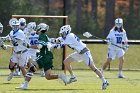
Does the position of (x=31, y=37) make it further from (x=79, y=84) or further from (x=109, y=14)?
(x=109, y=14)

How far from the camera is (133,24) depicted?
171ft

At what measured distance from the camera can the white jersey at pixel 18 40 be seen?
2142 cm

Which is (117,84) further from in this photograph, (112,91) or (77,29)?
A: (77,29)

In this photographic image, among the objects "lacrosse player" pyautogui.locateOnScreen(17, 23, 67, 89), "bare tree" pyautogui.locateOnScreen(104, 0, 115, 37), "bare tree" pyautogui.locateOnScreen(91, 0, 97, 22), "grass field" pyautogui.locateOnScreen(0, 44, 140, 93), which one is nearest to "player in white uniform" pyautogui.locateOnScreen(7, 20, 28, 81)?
"grass field" pyautogui.locateOnScreen(0, 44, 140, 93)

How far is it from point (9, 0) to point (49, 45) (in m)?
24.0

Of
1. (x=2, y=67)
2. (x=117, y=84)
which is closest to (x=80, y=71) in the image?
(x=2, y=67)

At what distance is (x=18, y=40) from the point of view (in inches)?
853

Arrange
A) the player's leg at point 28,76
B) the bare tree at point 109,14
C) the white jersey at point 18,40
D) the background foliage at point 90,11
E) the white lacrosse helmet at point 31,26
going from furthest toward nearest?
1. the bare tree at point 109,14
2. the background foliage at point 90,11
3. the white lacrosse helmet at point 31,26
4. the white jersey at point 18,40
5. the player's leg at point 28,76

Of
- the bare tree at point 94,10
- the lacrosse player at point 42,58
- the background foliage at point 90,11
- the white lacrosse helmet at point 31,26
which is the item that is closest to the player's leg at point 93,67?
the lacrosse player at point 42,58

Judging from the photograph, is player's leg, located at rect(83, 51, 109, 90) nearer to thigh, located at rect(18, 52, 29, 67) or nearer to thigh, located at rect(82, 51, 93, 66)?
thigh, located at rect(82, 51, 93, 66)

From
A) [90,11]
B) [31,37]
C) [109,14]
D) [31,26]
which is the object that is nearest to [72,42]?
[31,26]

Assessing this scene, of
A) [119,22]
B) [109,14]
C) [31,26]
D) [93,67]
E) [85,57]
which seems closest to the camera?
[93,67]

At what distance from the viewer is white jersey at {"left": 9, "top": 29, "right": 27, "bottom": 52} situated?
70.3 feet

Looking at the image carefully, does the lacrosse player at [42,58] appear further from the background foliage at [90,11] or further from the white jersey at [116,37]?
the background foliage at [90,11]
